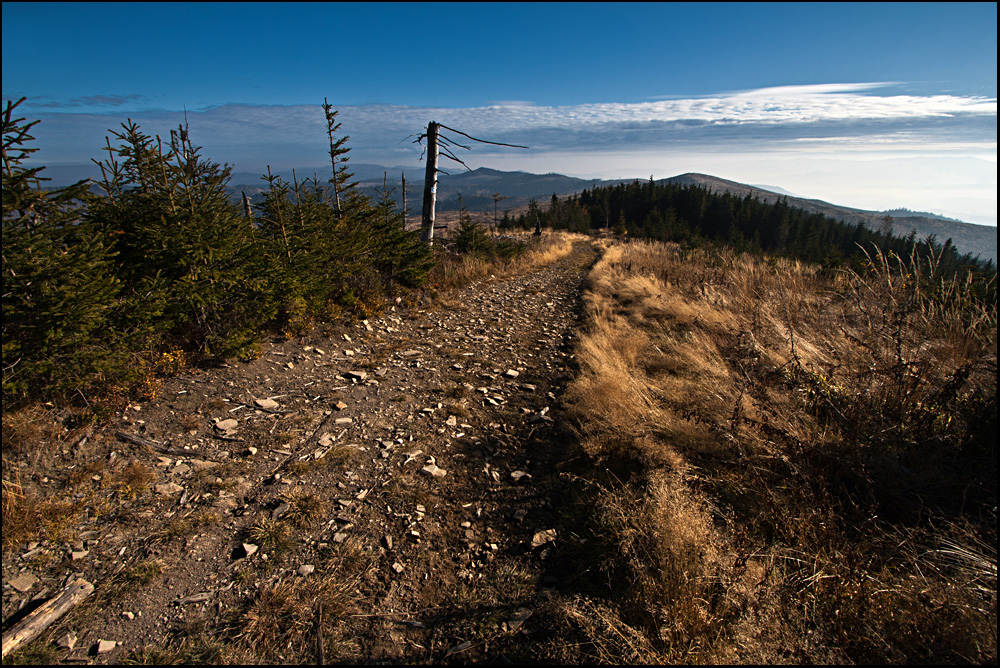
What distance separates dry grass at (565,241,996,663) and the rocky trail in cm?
59

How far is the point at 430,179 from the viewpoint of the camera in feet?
43.1

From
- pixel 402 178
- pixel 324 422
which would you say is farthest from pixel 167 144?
pixel 402 178

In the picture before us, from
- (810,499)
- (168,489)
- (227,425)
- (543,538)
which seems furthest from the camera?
(227,425)

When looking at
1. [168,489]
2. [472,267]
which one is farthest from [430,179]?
[168,489]

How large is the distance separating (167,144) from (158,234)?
52.0 inches

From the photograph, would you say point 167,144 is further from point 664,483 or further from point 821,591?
point 821,591

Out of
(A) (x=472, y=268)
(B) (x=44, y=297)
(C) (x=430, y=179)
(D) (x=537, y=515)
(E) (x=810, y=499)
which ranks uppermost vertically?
(C) (x=430, y=179)

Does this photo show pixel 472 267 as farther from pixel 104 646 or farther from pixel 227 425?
pixel 104 646

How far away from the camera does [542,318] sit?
9938mm

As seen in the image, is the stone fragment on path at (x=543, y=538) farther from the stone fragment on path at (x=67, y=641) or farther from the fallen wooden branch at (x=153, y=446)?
the fallen wooden branch at (x=153, y=446)

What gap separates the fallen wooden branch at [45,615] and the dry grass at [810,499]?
306 cm

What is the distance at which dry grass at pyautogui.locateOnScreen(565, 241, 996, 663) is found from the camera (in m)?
2.23

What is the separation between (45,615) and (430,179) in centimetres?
1257

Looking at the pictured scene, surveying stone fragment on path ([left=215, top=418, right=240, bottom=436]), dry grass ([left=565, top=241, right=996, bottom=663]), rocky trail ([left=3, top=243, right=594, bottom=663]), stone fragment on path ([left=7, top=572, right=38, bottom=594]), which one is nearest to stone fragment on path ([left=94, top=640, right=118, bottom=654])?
rocky trail ([left=3, top=243, right=594, bottom=663])
